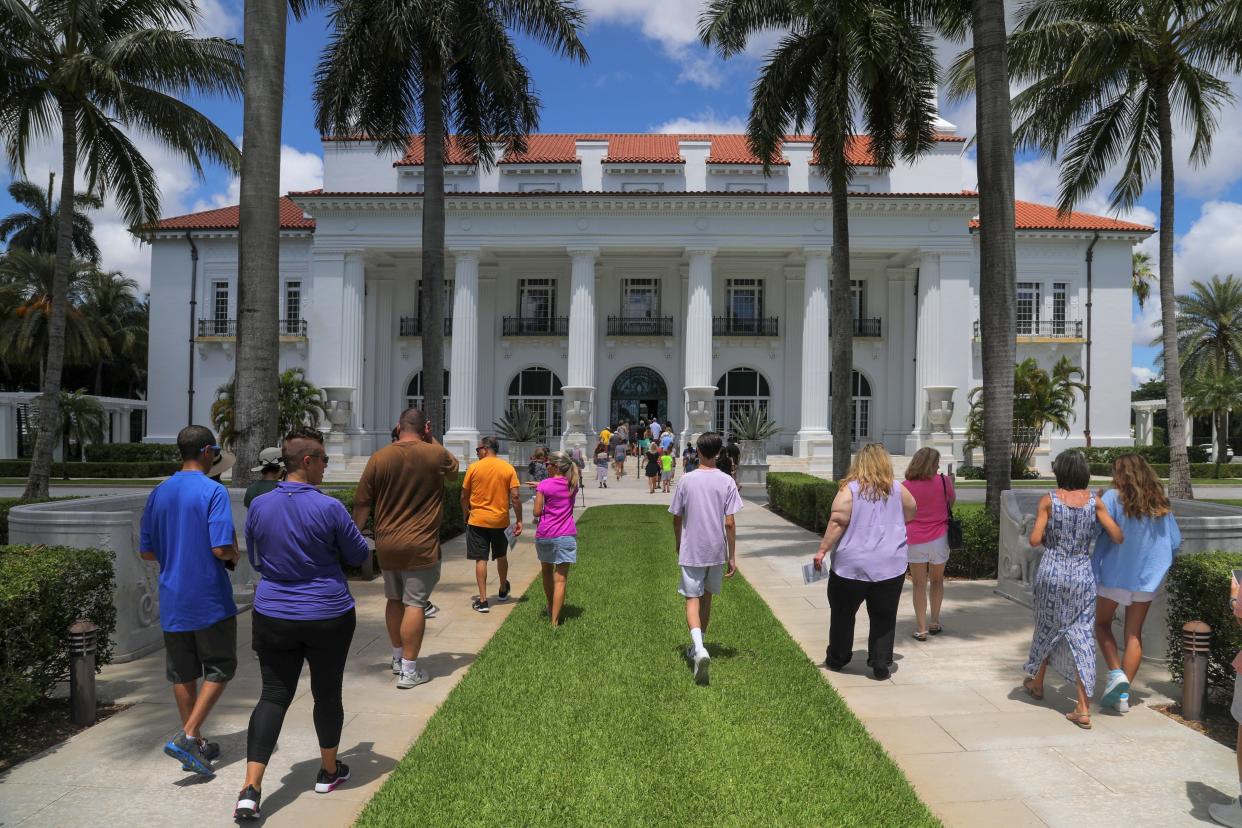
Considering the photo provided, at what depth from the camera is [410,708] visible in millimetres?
5652

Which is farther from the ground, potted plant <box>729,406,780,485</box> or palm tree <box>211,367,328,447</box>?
palm tree <box>211,367,328,447</box>

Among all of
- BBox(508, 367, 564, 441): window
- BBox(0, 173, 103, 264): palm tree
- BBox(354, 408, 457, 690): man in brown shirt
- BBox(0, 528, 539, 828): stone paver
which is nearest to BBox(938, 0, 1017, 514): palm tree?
BBox(0, 528, 539, 828): stone paver

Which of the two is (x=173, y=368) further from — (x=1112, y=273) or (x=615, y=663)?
(x=1112, y=273)

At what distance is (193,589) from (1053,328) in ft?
130

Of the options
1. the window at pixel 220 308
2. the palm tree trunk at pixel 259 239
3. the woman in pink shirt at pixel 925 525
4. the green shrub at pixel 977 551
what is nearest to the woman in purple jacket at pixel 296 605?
the woman in pink shirt at pixel 925 525

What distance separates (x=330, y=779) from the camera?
4.29 metres

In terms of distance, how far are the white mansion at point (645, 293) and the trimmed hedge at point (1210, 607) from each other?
1030 inches

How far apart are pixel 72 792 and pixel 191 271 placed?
130 ft

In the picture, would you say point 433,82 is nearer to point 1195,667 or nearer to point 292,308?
point 1195,667

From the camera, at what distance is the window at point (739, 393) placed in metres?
37.0

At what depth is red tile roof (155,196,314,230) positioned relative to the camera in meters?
38.4

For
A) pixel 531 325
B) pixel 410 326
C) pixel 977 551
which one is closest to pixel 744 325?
pixel 531 325

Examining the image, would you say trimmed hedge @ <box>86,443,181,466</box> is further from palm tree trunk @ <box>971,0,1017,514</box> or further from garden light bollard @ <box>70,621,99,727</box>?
palm tree trunk @ <box>971,0,1017,514</box>

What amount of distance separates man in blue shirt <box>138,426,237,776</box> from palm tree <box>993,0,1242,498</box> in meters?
15.5
